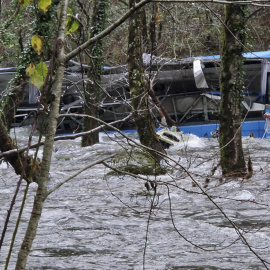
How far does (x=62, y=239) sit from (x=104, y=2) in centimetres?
1427

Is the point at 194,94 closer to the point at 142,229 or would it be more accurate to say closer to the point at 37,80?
the point at 142,229

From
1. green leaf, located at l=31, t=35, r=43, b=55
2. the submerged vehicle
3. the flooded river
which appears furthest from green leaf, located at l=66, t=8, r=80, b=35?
the submerged vehicle

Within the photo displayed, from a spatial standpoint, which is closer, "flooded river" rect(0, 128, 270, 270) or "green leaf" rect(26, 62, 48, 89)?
"green leaf" rect(26, 62, 48, 89)

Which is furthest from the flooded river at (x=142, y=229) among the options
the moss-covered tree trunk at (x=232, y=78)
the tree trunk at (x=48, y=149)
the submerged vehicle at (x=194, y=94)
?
the submerged vehicle at (x=194, y=94)

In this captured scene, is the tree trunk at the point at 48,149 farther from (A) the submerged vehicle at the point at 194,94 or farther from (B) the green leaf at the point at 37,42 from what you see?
(A) the submerged vehicle at the point at 194,94

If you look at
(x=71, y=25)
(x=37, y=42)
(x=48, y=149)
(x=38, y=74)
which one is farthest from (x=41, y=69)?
(x=71, y=25)

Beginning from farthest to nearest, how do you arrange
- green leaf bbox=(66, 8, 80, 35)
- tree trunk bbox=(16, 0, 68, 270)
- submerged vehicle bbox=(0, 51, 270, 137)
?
submerged vehicle bbox=(0, 51, 270, 137) → green leaf bbox=(66, 8, 80, 35) → tree trunk bbox=(16, 0, 68, 270)

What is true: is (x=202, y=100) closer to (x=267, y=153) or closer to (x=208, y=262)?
(x=267, y=153)

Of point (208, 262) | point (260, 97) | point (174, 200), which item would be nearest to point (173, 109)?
point (260, 97)

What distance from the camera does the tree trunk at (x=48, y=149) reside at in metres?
2.78

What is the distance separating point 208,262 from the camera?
7113mm

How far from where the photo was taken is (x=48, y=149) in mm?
2785

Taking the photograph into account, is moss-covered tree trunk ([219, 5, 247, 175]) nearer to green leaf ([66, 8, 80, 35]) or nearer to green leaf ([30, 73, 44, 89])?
green leaf ([66, 8, 80, 35])

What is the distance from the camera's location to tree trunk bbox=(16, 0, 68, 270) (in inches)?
110
